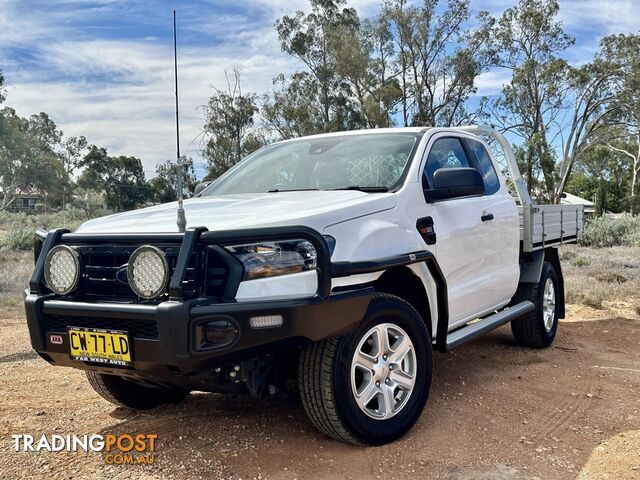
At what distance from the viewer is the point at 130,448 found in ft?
11.1

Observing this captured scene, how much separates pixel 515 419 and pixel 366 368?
122cm

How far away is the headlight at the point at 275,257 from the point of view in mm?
2915

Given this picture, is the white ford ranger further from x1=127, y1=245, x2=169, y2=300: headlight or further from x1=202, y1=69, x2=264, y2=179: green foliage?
x1=202, y1=69, x2=264, y2=179: green foliage

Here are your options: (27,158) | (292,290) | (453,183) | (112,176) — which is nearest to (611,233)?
(453,183)

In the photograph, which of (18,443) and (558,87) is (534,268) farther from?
(558,87)

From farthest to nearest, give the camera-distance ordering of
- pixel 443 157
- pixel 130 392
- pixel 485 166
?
pixel 485 166 → pixel 443 157 → pixel 130 392

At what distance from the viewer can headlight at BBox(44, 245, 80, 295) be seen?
312 cm

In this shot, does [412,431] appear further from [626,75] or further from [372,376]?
[626,75]

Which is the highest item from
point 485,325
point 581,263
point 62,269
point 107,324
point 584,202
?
point 62,269

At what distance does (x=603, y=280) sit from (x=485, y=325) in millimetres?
6652

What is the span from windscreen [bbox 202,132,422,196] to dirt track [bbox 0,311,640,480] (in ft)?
4.91

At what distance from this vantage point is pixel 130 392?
398 centimetres

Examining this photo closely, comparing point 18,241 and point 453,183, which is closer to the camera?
point 453,183

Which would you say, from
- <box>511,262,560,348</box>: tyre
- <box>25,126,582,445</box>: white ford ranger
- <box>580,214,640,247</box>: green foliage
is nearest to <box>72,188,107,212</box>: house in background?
<box>580,214,640,247</box>: green foliage
